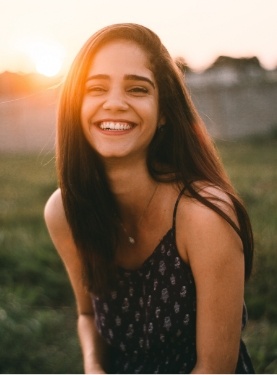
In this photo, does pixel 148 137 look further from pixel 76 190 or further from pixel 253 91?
pixel 253 91

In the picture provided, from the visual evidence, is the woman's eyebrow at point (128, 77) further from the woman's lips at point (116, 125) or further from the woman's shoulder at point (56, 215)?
the woman's shoulder at point (56, 215)

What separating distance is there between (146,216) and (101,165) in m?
0.22

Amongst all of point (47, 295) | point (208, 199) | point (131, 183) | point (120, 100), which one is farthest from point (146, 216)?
point (47, 295)

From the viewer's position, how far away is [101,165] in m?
1.98

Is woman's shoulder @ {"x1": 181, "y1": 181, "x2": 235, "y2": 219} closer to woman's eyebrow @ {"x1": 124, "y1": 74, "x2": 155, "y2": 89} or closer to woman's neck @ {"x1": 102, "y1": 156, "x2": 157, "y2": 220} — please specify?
woman's neck @ {"x1": 102, "y1": 156, "x2": 157, "y2": 220}

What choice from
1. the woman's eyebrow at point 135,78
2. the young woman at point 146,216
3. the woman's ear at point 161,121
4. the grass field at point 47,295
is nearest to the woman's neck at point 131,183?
the young woman at point 146,216

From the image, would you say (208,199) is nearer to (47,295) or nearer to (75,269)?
(75,269)

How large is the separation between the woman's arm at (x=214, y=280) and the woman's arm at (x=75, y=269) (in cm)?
42

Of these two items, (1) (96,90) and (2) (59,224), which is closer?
(1) (96,90)

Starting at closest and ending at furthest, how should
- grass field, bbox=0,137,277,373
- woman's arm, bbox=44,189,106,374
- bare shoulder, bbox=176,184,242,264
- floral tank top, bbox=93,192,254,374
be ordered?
1. bare shoulder, bbox=176,184,242,264
2. floral tank top, bbox=93,192,254,374
3. woman's arm, bbox=44,189,106,374
4. grass field, bbox=0,137,277,373

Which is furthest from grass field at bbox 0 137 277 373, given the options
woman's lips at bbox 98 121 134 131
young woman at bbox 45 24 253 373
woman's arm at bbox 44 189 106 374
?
woman's lips at bbox 98 121 134 131

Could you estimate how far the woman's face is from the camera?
5.79 ft

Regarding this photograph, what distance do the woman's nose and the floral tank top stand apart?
33 centimetres

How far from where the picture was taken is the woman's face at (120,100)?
1765 millimetres
